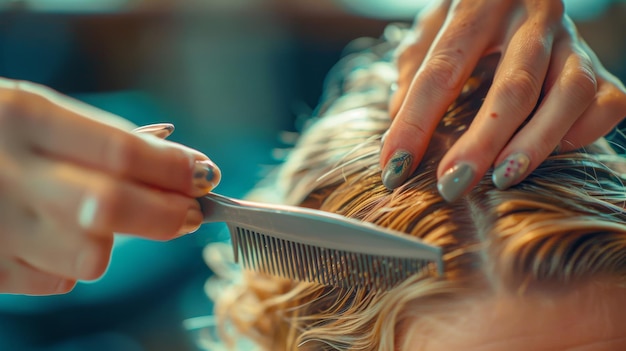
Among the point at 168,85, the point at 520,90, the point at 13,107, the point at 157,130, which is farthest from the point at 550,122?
the point at 168,85

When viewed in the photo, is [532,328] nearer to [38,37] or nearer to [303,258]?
[303,258]

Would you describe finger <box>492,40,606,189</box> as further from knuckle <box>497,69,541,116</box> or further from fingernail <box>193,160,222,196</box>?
fingernail <box>193,160,222,196</box>

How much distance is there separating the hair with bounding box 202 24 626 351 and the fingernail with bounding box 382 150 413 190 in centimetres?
1

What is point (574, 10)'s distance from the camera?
1610 mm

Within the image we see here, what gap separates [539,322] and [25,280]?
48cm

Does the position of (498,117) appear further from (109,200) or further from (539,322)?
(109,200)

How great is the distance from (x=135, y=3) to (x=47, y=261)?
40.9 inches

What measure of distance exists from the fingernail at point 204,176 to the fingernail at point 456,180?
0.22 m

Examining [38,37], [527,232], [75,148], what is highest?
[75,148]

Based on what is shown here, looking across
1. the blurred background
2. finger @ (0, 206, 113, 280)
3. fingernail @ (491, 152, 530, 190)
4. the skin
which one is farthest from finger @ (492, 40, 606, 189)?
the blurred background

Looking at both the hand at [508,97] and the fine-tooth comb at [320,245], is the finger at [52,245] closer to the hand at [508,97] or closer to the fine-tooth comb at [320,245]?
the fine-tooth comb at [320,245]

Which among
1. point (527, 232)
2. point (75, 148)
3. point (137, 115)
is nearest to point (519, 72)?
point (527, 232)

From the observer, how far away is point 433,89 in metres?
0.61

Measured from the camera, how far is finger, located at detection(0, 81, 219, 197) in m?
0.44
